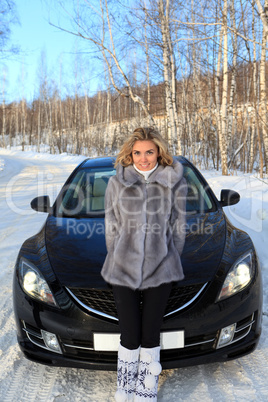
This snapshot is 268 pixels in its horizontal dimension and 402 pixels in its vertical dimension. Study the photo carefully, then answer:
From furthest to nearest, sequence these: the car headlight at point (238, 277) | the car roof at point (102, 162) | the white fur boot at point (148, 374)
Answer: the car roof at point (102, 162), the car headlight at point (238, 277), the white fur boot at point (148, 374)

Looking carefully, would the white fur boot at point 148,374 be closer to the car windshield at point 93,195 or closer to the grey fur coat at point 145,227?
the grey fur coat at point 145,227

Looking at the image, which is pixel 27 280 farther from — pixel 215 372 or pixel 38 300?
pixel 215 372

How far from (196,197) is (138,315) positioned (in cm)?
165

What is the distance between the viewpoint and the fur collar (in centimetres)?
199

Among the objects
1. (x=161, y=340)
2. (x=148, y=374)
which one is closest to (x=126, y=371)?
(x=148, y=374)

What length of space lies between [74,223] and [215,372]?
1567mm

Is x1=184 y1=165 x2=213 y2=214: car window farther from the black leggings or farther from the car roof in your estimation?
the black leggings

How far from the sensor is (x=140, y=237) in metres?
1.92

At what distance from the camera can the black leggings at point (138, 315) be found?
1882mm

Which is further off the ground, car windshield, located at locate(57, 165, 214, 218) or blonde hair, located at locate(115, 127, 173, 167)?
blonde hair, located at locate(115, 127, 173, 167)

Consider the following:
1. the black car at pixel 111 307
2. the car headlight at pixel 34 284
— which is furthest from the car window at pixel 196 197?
the car headlight at pixel 34 284

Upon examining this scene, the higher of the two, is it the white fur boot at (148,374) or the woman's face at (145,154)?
the woman's face at (145,154)

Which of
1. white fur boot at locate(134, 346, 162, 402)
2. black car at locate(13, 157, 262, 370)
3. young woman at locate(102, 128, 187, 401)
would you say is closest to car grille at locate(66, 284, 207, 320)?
black car at locate(13, 157, 262, 370)

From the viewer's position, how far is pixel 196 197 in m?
3.31
